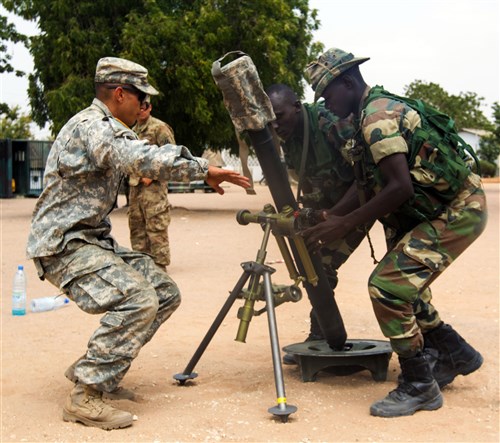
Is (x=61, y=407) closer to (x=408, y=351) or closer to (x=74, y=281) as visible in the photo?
(x=74, y=281)

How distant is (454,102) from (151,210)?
2038 inches

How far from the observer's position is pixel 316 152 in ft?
16.8

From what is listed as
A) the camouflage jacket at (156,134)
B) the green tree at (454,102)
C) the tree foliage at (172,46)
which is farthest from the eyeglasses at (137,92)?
the green tree at (454,102)

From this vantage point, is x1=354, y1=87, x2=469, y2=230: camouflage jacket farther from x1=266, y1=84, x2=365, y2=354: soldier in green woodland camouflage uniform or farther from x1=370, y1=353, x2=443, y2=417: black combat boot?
x1=370, y1=353, x2=443, y2=417: black combat boot

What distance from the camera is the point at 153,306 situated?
4.21 metres

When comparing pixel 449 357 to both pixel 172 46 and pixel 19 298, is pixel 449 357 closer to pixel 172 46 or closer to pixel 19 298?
pixel 19 298

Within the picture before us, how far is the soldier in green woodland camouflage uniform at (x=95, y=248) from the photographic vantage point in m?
4.12

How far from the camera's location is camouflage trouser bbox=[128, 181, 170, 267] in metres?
8.48

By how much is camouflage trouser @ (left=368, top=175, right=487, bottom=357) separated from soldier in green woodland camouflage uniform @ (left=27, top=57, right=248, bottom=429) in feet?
3.11

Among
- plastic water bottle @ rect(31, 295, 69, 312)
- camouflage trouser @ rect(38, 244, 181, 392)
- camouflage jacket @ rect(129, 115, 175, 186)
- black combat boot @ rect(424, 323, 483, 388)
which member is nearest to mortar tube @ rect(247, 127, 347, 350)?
black combat boot @ rect(424, 323, 483, 388)

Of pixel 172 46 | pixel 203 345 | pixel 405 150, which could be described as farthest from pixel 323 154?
pixel 172 46

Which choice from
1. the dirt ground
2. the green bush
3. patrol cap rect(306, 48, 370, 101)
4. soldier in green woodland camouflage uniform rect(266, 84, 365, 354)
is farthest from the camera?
the green bush

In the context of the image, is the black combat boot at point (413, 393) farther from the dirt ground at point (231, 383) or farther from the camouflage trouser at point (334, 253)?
the camouflage trouser at point (334, 253)

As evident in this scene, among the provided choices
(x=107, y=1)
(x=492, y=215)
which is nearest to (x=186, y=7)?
(x=107, y=1)
